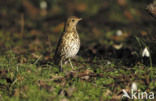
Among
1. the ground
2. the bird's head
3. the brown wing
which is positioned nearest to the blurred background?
the ground

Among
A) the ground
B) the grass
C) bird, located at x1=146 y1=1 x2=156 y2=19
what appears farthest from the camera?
bird, located at x1=146 y1=1 x2=156 y2=19

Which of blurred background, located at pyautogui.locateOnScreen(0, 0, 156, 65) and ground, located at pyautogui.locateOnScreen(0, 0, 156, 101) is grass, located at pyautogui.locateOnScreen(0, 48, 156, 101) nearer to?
ground, located at pyautogui.locateOnScreen(0, 0, 156, 101)

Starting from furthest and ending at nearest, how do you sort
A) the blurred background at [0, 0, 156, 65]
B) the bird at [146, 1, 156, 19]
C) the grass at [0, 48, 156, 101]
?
the blurred background at [0, 0, 156, 65], the bird at [146, 1, 156, 19], the grass at [0, 48, 156, 101]

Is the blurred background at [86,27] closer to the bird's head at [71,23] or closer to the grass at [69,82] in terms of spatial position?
the grass at [69,82]

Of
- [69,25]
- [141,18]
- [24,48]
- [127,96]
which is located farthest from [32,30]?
[127,96]

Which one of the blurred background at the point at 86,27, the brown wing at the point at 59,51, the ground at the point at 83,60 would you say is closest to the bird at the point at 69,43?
the brown wing at the point at 59,51

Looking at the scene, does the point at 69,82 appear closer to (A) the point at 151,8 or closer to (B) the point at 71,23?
(B) the point at 71,23

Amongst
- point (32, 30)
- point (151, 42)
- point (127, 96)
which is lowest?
point (127, 96)

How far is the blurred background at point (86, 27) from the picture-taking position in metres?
7.89

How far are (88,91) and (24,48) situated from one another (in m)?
4.03

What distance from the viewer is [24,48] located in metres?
8.92

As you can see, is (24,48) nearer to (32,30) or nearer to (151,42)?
(32,30)

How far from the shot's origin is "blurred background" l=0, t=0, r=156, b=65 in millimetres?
7895

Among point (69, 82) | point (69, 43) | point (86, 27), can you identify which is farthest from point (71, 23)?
point (86, 27)
